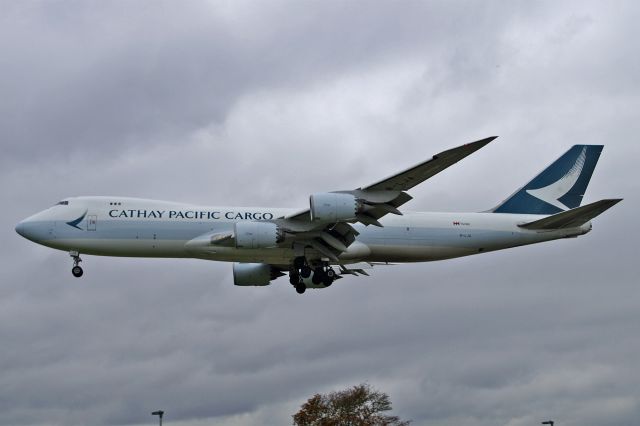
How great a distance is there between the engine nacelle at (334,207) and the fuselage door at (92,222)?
11.9 meters

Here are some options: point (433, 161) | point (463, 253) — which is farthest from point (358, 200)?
point (463, 253)

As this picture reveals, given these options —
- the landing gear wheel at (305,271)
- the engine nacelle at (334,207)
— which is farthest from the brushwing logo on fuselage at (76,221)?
the engine nacelle at (334,207)

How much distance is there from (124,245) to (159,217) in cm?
227

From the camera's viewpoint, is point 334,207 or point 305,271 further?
point 305,271

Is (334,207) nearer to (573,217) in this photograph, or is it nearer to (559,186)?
(573,217)

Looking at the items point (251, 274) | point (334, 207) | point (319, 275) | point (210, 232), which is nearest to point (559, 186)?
point (319, 275)

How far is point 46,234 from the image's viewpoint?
57.9m

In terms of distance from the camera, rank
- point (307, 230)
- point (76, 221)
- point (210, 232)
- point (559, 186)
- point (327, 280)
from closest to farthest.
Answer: point (307, 230) → point (210, 232) → point (76, 221) → point (327, 280) → point (559, 186)

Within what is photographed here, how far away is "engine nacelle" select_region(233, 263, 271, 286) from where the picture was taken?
6506cm

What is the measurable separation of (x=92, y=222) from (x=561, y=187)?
26.9m

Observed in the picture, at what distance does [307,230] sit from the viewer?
55.9 m

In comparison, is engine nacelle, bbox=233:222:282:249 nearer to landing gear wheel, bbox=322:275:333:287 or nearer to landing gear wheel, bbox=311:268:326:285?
landing gear wheel, bbox=311:268:326:285

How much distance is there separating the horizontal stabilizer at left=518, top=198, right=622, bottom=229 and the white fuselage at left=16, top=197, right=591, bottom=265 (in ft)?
1.46

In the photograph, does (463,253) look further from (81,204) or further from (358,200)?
(81,204)
